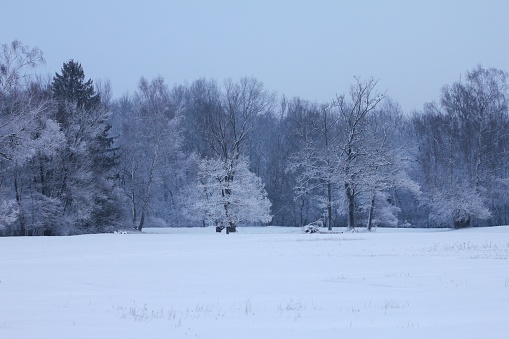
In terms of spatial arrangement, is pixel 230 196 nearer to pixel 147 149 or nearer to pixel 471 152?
pixel 147 149

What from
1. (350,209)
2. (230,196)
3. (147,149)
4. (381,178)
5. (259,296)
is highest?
(147,149)

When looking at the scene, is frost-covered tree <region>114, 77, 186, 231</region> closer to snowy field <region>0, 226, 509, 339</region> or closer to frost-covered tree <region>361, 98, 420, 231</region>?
frost-covered tree <region>361, 98, 420, 231</region>

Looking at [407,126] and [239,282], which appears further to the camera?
[407,126]

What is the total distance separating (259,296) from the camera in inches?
556

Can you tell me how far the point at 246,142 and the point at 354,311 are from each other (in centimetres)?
6887

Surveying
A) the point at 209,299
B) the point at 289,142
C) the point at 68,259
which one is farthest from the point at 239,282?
the point at 289,142

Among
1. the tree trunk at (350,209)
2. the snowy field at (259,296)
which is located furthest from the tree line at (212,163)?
the snowy field at (259,296)

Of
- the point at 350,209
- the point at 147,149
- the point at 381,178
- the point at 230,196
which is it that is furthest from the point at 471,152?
the point at 147,149

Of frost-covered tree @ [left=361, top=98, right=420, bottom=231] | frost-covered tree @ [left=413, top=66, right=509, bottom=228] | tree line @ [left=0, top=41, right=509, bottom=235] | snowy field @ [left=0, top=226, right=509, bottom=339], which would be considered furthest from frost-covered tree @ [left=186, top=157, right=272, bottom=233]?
snowy field @ [left=0, top=226, right=509, bottom=339]

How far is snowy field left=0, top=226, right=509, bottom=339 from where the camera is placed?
987cm

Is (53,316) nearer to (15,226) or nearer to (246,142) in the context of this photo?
(15,226)

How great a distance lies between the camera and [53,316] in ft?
36.4

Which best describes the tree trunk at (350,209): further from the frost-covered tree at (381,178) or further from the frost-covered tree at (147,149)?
the frost-covered tree at (147,149)

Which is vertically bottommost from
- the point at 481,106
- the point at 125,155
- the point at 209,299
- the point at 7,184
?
the point at 209,299
